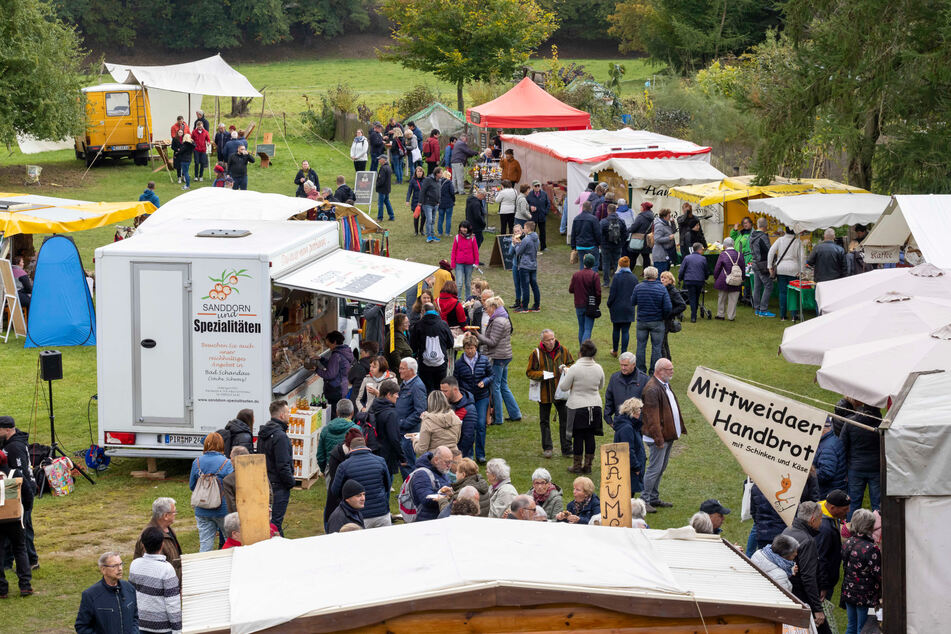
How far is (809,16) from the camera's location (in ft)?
70.8

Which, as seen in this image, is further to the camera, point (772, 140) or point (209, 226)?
point (772, 140)

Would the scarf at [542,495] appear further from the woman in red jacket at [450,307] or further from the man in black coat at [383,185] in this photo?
the man in black coat at [383,185]

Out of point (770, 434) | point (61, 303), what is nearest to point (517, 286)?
point (61, 303)

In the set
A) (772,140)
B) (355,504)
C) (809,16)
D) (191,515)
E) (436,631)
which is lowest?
(191,515)

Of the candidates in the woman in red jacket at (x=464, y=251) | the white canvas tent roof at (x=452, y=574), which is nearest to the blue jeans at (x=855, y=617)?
the white canvas tent roof at (x=452, y=574)

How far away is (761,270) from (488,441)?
26.4ft

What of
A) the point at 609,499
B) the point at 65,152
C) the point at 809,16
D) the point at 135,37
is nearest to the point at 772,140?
the point at 809,16

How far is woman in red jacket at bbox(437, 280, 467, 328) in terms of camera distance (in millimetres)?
14469

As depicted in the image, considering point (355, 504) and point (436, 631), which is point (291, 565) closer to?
point (436, 631)

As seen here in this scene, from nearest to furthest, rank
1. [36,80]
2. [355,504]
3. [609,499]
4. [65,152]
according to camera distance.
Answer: [609,499]
[355,504]
[36,80]
[65,152]

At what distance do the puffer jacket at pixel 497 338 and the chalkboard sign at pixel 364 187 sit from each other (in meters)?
12.2

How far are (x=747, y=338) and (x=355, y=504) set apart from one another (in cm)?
1086

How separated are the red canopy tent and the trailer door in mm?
16431

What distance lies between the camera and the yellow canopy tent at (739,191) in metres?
20.3
